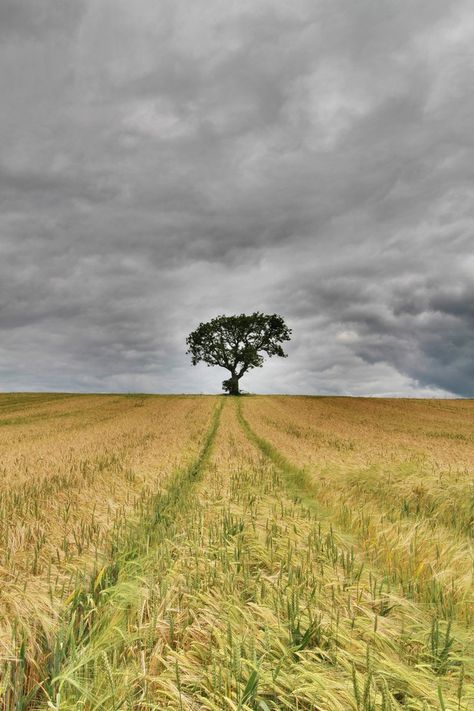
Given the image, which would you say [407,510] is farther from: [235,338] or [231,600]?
[235,338]

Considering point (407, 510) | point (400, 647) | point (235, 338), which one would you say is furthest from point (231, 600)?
point (235, 338)

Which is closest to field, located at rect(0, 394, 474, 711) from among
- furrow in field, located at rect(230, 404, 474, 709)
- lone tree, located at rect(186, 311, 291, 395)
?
furrow in field, located at rect(230, 404, 474, 709)

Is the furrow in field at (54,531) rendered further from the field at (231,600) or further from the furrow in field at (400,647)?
→ the furrow in field at (400,647)

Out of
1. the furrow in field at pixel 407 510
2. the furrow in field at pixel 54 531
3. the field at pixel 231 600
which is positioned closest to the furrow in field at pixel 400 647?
the field at pixel 231 600

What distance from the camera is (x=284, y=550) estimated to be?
480 centimetres

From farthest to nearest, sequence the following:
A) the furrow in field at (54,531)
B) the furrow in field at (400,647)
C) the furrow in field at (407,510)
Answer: the furrow in field at (407,510)
the furrow in field at (54,531)
the furrow in field at (400,647)

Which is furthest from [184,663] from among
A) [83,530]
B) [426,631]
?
[83,530]

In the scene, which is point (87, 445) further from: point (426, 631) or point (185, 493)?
point (426, 631)

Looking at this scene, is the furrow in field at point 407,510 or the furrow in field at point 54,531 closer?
the furrow in field at point 54,531

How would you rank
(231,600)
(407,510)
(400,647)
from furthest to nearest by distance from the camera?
(407,510), (231,600), (400,647)

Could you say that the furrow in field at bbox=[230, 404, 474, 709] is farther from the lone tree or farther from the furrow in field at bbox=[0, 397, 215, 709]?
the lone tree

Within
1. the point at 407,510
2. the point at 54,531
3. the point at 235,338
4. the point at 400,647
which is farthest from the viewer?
the point at 235,338

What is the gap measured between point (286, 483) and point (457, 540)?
469cm

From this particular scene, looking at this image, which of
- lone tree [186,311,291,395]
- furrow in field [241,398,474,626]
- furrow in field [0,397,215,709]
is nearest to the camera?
furrow in field [0,397,215,709]
